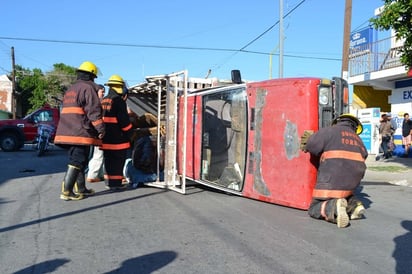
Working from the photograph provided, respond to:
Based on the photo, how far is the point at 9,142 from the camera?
17.8m

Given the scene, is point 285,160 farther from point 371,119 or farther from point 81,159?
point 371,119

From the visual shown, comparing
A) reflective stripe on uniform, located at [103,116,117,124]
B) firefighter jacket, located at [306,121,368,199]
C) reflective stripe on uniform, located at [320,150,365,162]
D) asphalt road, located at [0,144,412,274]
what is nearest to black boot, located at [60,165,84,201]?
asphalt road, located at [0,144,412,274]

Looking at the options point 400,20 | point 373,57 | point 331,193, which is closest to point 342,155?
point 331,193

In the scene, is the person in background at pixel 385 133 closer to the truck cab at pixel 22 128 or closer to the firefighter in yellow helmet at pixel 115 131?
the firefighter in yellow helmet at pixel 115 131

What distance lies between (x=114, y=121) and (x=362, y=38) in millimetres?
15449

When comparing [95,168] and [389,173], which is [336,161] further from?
[389,173]

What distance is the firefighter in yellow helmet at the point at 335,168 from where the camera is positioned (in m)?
5.46

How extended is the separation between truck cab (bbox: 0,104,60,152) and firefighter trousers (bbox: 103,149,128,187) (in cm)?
1095

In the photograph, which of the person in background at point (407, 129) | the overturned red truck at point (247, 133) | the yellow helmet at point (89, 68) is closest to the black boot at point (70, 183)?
the yellow helmet at point (89, 68)

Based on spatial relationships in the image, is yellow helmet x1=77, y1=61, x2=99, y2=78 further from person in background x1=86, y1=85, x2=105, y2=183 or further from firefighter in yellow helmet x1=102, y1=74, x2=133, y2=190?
person in background x1=86, y1=85, x2=105, y2=183

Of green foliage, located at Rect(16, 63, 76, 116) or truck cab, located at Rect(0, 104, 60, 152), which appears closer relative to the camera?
truck cab, located at Rect(0, 104, 60, 152)

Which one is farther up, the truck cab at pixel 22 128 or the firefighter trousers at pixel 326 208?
the truck cab at pixel 22 128

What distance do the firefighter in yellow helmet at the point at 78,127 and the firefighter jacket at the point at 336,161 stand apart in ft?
10.1

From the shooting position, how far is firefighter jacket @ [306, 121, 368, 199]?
546 cm
